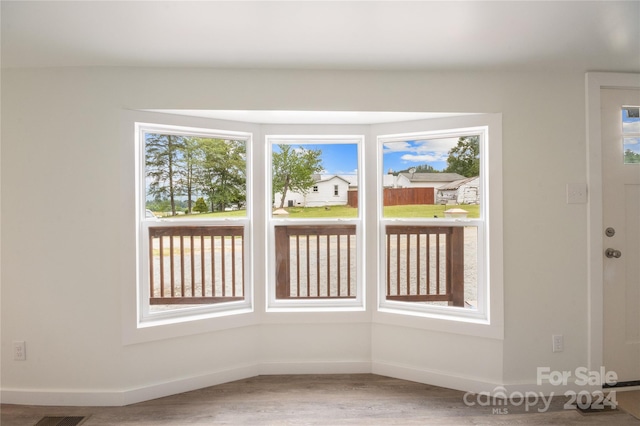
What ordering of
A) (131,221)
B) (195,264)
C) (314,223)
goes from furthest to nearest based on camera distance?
(314,223)
(195,264)
(131,221)

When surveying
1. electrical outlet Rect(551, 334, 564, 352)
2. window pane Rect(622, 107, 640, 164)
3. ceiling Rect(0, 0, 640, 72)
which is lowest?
electrical outlet Rect(551, 334, 564, 352)

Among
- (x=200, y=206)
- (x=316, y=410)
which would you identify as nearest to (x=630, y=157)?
(x=316, y=410)

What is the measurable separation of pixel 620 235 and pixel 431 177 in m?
1.43

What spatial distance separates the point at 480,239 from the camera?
2.60 meters

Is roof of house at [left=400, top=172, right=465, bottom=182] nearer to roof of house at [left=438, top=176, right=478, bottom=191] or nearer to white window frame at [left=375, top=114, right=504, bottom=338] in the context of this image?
roof of house at [left=438, top=176, right=478, bottom=191]

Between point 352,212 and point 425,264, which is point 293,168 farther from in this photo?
point 425,264

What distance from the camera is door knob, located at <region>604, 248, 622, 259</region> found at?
96.5 inches

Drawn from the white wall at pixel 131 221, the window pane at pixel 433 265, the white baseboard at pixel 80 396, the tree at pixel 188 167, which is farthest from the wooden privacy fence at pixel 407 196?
the white baseboard at pixel 80 396

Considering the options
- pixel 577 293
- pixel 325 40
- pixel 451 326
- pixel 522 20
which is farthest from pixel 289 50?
pixel 577 293

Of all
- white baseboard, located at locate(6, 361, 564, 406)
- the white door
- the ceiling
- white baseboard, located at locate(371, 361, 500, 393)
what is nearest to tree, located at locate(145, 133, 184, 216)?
the ceiling

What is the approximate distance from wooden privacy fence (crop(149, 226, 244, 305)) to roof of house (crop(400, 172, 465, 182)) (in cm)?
148

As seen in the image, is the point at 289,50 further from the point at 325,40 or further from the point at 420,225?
the point at 420,225

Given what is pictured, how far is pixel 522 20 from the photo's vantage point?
1.79 m

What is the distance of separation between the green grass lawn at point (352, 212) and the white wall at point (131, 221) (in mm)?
391
